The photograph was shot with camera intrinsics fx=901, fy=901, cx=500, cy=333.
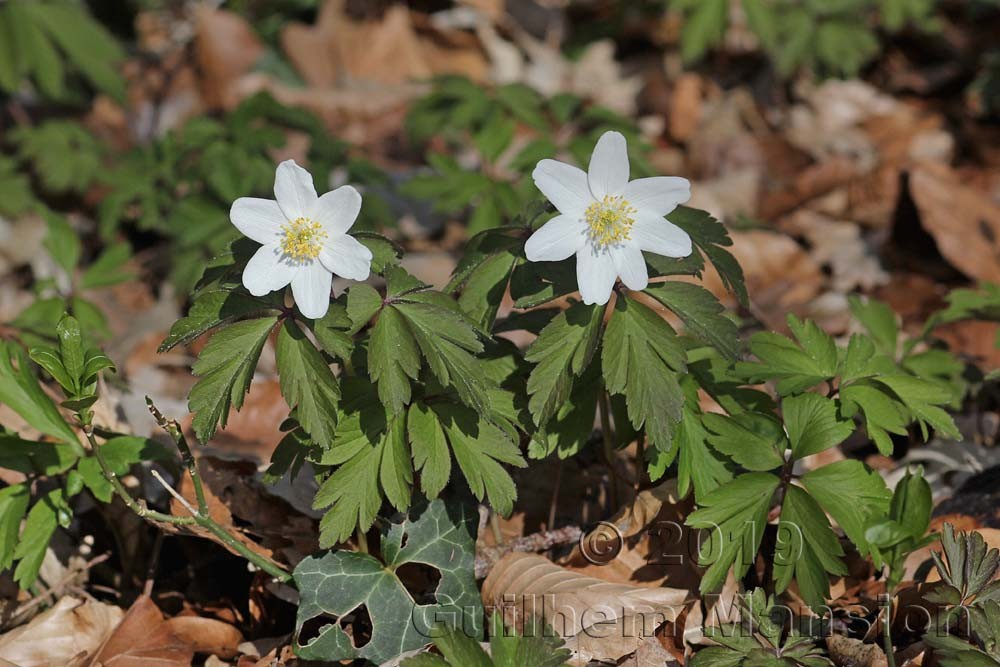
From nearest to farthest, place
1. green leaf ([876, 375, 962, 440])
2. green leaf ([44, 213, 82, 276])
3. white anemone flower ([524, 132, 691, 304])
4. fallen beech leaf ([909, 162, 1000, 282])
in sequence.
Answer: white anemone flower ([524, 132, 691, 304]) → green leaf ([876, 375, 962, 440]) → green leaf ([44, 213, 82, 276]) → fallen beech leaf ([909, 162, 1000, 282])

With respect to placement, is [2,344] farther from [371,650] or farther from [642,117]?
[642,117]

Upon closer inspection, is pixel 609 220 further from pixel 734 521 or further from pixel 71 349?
pixel 71 349

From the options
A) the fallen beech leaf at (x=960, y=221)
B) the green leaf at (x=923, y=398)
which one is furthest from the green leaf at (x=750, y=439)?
the fallen beech leaf at (x=960, y=221)

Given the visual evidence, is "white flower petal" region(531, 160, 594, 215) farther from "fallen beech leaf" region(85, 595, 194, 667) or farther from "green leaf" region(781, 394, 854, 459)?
"fallen beech leaf" region(85, 595, 194, 667)

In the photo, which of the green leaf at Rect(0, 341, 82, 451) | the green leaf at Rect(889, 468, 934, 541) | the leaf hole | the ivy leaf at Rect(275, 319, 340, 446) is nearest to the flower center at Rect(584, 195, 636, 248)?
the ivy leaf at Rect(275, 319, 340, 446)

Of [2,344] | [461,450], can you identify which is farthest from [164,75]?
[461,450]

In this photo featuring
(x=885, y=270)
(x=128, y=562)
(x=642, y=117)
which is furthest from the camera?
(x=642, y=117)
